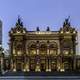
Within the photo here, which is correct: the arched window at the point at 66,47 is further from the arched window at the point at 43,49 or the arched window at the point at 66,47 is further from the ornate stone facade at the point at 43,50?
the arched window at the point at 43,49

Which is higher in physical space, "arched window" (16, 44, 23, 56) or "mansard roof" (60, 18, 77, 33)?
"mansard roof" (60, 18, 77, 33)

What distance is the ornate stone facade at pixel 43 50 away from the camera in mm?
104438

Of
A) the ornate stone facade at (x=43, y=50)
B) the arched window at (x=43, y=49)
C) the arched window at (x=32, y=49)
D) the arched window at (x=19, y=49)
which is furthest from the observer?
the arched window at (x=43, y=49)

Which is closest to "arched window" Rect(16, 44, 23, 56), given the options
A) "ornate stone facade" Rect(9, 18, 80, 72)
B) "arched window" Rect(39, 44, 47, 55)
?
"ornate stone facade" Rect(9, 18, 80, 72)

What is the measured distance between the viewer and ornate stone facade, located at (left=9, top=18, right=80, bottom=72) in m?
104

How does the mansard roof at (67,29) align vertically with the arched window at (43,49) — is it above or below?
above

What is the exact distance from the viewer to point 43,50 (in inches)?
4163

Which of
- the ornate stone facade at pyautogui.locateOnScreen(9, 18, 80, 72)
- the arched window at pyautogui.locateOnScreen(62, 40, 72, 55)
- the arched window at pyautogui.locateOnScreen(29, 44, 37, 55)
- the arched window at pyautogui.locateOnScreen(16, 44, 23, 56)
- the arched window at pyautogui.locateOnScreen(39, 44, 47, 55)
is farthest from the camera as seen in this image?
the arched window at pyautogui.locateOnScreen(39, 44, 47, 55)

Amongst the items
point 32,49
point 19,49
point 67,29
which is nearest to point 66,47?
point 67,29

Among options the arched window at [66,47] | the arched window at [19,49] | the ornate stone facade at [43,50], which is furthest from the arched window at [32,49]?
the arched window at [66,47]

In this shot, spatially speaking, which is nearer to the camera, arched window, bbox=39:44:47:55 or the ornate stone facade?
the ornate stone facade

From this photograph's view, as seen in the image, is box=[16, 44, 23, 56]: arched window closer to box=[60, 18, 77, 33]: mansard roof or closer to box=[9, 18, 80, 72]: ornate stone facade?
box=[9, 18, 80, 72]: ornate stone facade

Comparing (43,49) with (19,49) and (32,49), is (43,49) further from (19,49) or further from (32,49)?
(19,49)

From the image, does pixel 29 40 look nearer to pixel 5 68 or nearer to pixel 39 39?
pixel 39 39
